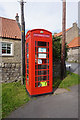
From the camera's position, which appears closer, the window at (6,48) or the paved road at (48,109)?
the paved road at (48,109)

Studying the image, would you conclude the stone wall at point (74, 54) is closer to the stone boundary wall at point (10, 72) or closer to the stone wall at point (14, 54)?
the stone wall at point (14, 54)

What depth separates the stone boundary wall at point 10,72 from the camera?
5477 millimetres

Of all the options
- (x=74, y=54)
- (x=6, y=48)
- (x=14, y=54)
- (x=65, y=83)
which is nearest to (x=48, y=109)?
(x=65, y=83)

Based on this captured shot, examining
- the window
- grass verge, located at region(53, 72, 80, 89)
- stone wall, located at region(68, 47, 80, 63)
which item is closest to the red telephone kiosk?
grass verge, located at region(53, 72, 80, 89)

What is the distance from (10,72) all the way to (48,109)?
3.95 meters

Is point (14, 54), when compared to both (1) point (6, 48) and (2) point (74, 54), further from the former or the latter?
(2) point (74, 54)

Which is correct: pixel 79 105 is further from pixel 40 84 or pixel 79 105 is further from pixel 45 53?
pixel 45 53

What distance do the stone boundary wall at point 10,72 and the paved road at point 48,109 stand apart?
115 inches

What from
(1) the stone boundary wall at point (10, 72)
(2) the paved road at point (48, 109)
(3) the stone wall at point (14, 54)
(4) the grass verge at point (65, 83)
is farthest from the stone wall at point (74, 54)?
(2) the paved road at point (48, 109)

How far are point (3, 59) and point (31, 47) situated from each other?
3.09m

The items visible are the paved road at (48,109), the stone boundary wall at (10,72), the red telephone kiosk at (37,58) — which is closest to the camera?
the paved road at (48,109)

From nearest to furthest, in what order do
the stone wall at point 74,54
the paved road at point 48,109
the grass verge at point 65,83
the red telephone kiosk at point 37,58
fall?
the paved road at point 48,109, the red telephone kiosk at point 37,58, the grass verge at point 65,83, the stone wall at point 74,54

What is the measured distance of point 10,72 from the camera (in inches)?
222

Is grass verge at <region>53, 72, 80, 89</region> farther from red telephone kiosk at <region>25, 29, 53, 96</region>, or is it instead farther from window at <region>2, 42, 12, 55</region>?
window at <region>2, 42, 12, 55</region>
